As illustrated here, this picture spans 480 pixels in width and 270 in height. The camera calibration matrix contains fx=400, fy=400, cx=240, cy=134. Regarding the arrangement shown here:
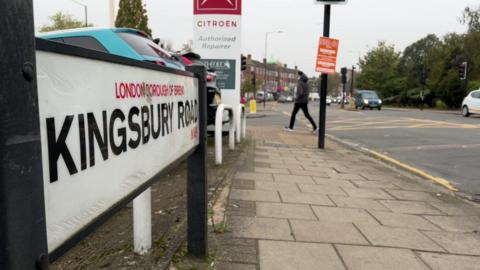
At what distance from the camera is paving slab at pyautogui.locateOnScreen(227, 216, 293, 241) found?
337 cm

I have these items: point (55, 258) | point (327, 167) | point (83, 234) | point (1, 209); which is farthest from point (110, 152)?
point (327, 167)

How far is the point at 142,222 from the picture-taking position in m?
2.71

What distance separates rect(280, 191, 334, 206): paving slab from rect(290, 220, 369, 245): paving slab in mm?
697

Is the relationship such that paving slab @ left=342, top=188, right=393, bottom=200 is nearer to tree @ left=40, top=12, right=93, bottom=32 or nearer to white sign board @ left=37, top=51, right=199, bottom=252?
white sign board @ left=37, top=51, right=199, bottom=252

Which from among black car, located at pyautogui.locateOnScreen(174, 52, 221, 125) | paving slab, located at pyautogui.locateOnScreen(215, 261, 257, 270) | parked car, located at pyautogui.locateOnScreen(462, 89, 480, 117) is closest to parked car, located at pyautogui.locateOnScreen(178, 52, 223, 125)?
black car, located at pyautogui.locateOnScreen(174, 52, 221, 125)

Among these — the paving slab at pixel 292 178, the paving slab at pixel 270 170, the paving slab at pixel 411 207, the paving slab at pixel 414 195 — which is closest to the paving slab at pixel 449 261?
the paving slab at pixel 411 207

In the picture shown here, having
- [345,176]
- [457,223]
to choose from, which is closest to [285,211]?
[457,223]

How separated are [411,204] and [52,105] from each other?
4.45 metres

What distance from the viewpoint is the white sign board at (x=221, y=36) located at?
8.23 meters

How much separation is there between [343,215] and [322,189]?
1100 mm

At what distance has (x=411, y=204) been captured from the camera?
464 cm

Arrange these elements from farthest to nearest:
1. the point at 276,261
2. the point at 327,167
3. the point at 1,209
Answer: the point at 327,167 < the point at 276,261 < the point at 1,209

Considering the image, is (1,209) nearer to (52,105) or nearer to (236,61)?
(52,105)

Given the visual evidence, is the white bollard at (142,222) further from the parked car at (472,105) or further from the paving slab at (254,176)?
the parked car at (472,105)
